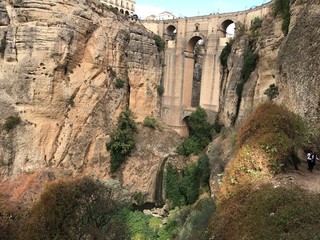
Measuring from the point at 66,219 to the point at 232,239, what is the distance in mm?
7575

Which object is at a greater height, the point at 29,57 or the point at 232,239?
the point at 29,57

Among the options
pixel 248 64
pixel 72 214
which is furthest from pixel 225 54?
pixel 72 214

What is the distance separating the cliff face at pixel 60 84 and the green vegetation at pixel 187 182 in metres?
1.73

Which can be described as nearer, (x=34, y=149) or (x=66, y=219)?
(x=66, y=219)

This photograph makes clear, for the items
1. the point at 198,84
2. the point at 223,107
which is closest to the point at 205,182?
the point at 223,107

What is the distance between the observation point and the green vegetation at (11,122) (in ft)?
80.3

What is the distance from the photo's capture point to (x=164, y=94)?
35.9 meters

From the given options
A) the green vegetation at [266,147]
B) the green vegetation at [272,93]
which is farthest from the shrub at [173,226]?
the green vegetation at [266,147]

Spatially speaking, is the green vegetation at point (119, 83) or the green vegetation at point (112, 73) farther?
the green vegetation at point (119, 83)

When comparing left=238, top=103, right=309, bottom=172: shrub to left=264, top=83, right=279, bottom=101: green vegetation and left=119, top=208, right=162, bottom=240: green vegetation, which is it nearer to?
left=264, top=83, right=279, bottom=101: green vegetation

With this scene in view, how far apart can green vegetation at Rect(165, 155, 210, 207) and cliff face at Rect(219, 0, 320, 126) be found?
16.7ft

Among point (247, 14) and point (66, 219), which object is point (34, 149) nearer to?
point (66, 219)

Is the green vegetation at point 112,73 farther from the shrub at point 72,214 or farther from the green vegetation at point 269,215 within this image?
the green vegetation at point 269,215

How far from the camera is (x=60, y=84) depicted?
26234 millimetres
